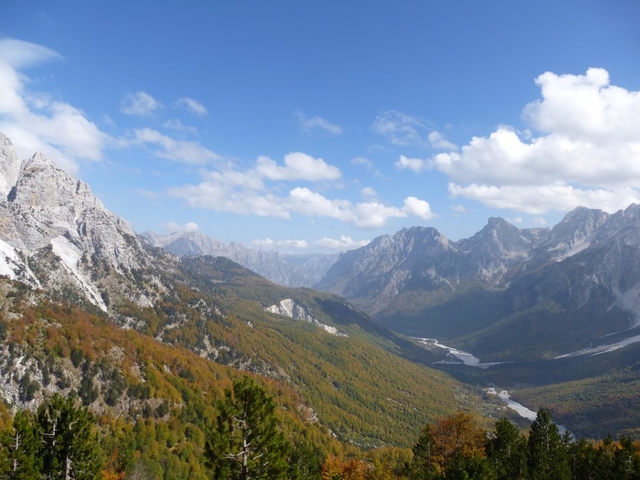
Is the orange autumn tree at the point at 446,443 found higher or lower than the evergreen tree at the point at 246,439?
lower

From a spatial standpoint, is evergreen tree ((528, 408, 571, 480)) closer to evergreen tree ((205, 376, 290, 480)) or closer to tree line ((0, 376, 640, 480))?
tree line ((0, 376, 640, 480))

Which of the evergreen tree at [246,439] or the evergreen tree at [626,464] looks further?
the evergreen tree at [626,464]

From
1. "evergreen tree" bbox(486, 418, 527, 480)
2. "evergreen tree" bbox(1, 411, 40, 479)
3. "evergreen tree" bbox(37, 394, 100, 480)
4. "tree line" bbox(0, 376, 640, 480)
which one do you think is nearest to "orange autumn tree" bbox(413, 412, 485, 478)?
"tree line" bbox(0, 376, 640, 480)

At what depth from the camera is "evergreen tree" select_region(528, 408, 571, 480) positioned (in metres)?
59.8

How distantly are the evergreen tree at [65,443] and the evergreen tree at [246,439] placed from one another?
19870 mm

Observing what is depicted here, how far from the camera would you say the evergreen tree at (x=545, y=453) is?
59.8m

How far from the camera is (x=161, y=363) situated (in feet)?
569

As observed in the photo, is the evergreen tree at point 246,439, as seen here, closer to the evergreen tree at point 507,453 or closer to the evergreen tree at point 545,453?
the evergreen tree at point 507,453

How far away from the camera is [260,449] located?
101 feet

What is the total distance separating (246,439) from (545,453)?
2295 inches

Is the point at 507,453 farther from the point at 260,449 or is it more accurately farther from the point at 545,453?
the point at 260,449

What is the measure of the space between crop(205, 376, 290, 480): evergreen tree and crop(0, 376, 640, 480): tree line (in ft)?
0.24

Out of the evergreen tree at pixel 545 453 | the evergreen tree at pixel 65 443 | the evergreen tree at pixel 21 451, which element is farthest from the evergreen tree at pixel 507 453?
the evergreen tree at pixel 21 451

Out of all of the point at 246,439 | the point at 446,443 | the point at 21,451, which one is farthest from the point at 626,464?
the point at 21,451
